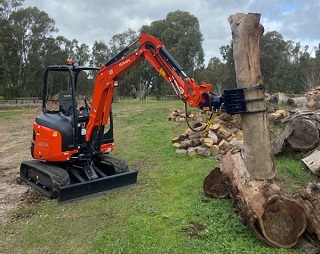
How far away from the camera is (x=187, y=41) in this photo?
41.5 m

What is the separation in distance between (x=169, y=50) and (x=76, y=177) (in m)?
38.7

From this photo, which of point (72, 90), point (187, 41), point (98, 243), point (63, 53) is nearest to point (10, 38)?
point (63, 53)

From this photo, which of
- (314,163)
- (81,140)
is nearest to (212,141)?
(314,163)

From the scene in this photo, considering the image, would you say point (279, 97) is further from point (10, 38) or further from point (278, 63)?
point (10, 38)

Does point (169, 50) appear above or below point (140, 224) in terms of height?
above

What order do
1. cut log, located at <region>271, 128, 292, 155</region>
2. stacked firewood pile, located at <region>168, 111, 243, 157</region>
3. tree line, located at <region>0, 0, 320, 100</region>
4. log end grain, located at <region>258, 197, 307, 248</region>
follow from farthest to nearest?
tree line, located at <region>0, 0, 320, 100</region> → stacked firewood pile, located at <region>168, 111, 243, 157</region> → cut log, located at <region>271, 128, 292, 155</region> → log end grain, located at <region>258, 197, 307, 248</region>

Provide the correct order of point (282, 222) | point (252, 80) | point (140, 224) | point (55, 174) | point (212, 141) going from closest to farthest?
point (282, 222) → point (252, 80) → point (140, 224) → point (55, 174) → point (212, 141)

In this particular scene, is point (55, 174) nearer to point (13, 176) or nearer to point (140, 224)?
point (140, 224)

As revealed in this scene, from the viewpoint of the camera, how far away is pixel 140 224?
483cm

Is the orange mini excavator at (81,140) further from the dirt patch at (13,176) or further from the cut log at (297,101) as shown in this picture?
the cut log at (297,101)

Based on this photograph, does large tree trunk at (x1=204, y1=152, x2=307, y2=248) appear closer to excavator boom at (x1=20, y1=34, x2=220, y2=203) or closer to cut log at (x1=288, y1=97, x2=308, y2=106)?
excavator boom at (x1=20, y1=34, x2=220, y2=203)

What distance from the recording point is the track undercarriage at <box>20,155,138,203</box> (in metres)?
6.05

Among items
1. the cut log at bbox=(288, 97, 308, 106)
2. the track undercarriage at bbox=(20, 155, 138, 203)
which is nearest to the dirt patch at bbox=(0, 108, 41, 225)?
the track undercarriage at bbox=(20, 155, 138, 203)

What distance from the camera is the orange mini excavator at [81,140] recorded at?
6023 mm
